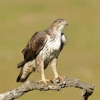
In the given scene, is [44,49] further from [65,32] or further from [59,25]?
[65,32]

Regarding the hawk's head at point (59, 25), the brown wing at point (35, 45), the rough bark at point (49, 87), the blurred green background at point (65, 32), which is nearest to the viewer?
the rough bark at point (49, 87)

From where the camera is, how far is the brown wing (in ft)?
47.0

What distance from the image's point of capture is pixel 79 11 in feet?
125

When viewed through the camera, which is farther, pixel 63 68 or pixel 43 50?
pixel 63 68

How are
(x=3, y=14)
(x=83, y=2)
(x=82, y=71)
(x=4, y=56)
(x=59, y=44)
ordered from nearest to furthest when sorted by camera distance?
(x=59, y=44)
(x=82, y=71)
(x=4, y=56)
(x=3, y=14)
(x=83, y=2)

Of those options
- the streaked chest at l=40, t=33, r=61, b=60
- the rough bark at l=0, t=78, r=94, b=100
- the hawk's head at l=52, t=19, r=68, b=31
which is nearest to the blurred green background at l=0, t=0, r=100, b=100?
the streaked chest at l=40, t=33, r=61, b=60

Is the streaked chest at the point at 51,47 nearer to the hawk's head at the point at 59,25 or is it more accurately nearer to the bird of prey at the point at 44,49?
the bird of prey at the point at 44,49

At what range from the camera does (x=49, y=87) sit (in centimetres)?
1312

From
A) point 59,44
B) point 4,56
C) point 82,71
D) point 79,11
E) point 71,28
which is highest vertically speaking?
point 79,11

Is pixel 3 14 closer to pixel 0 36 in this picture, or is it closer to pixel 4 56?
pixel 0 36

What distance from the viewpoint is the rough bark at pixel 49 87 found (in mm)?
12672

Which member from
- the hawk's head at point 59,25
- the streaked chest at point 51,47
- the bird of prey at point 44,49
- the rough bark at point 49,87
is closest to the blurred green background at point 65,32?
the bird of prey at point 44,49

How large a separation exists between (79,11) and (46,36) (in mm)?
23996

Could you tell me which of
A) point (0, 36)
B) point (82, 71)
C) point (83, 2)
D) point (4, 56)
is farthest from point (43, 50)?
point (83, 2)
